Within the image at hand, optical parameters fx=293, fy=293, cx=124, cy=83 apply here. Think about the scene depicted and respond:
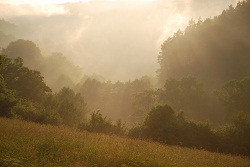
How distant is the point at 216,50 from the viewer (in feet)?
182

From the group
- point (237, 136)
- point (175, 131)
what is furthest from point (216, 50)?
point (175, 131)

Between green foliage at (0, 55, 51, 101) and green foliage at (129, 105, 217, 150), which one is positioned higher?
green foliage at (0, 55, 51, 101)

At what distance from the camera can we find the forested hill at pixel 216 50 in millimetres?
52375

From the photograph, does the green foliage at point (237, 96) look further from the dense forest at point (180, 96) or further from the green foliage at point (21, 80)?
the green foliage at point (21, 80)

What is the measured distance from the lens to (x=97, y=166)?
432 inches

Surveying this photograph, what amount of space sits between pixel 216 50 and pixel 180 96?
1373cm

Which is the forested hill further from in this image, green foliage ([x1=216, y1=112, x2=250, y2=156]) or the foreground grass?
the foreground grass

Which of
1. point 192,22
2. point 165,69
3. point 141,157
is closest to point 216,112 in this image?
point 165,69

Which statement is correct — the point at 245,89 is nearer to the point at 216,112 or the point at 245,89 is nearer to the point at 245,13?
the point at 216,112

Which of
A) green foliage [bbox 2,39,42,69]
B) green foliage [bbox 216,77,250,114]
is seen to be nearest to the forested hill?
green foliage [bbox 216,77,250,114]

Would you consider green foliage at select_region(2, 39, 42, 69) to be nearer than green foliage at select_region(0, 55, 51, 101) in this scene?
No

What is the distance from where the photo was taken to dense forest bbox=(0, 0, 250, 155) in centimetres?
2442

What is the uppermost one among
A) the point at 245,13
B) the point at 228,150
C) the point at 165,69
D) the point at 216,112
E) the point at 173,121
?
the point at 245,13

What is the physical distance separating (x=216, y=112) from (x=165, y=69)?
19933mm
